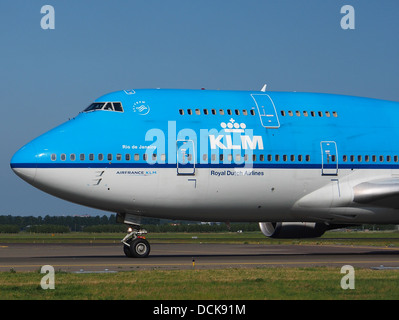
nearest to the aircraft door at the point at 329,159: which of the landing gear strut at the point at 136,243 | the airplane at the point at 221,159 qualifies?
the airplane at the point at 221,159

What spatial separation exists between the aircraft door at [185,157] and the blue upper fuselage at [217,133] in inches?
1.5

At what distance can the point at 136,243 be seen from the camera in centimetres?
2791

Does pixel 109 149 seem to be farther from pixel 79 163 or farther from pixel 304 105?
pixel 304 105

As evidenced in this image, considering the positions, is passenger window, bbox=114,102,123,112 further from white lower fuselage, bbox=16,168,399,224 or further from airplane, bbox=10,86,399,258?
white lower fuselage, bbox=16,168,399,224

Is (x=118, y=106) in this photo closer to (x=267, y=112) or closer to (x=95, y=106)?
(x=95, y=106)

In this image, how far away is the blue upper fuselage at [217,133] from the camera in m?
27.0

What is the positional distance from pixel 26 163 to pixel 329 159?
1189 cm

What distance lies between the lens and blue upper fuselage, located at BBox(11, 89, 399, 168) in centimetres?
2700

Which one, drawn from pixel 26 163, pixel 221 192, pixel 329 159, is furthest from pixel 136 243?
pixel 329 159

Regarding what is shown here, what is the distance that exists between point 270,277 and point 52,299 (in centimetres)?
691

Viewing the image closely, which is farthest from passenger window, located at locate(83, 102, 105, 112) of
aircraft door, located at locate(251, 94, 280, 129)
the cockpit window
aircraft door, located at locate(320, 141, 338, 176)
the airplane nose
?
aircraft door, located at locate(320, 141, 338, 176)

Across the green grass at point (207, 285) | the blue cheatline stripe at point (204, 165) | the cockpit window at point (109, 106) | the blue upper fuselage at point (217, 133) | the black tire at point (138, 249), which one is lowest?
the green grass at point (207, 285)

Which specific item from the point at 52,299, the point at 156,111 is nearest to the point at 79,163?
the point at 156,111

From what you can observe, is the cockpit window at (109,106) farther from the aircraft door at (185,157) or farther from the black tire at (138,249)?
the black tire at (138,249)
